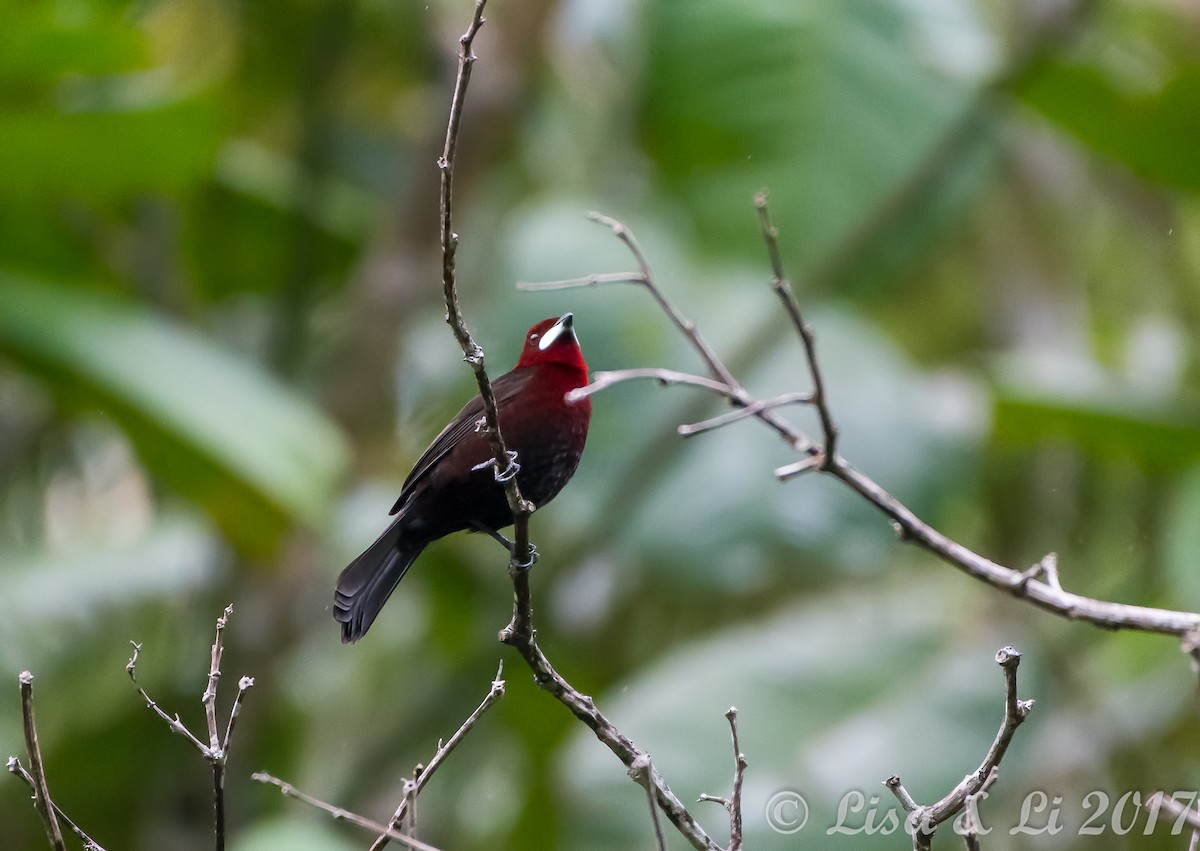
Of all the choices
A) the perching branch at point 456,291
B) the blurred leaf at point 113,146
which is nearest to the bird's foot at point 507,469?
the perching branch at point 456,291

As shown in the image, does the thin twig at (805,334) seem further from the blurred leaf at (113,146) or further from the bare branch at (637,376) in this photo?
the blurred leaf at (113,146)

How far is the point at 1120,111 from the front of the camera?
14.8ft

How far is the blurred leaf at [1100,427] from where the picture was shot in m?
4.11

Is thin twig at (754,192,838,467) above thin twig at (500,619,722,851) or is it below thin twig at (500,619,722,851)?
above

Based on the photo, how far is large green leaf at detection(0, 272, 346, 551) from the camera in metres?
3.30

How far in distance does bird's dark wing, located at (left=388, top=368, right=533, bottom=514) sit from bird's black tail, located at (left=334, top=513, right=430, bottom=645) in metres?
0.04

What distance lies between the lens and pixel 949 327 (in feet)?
22.2

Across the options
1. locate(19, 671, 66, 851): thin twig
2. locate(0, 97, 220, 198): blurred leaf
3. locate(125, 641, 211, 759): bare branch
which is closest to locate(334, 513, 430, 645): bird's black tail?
locate(125, 641, 211, 759): bare branch

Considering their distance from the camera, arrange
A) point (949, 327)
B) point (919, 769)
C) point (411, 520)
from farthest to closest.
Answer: point (949, 327) < point (919, 769) < point (411, 520)

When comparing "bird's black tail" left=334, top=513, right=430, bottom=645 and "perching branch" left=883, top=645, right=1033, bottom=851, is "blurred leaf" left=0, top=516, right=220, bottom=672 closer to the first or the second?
"bird's black tail" left=334, top=513, right=430, bottom=645

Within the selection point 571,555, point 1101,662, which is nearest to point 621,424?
point 571,555

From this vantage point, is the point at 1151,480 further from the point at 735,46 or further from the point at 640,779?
the point at 640,779

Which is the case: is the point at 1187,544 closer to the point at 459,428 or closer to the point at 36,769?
the point at 459,428

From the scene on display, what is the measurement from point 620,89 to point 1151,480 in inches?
112
